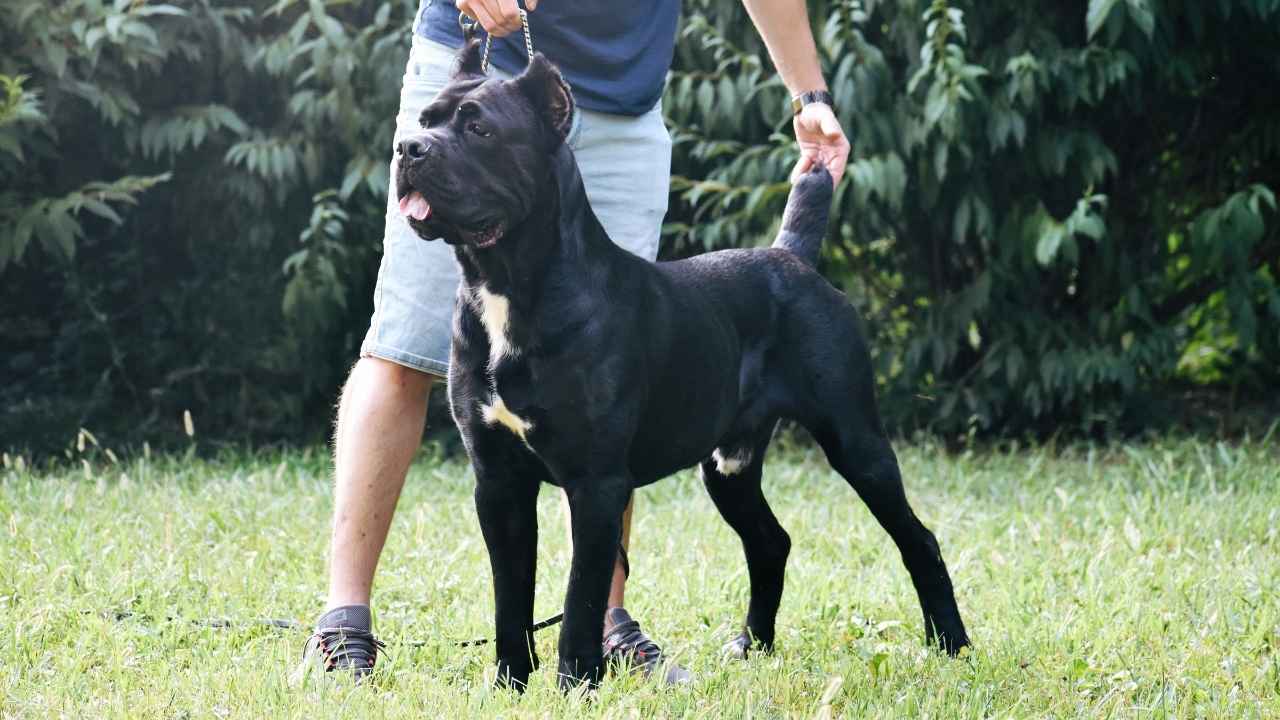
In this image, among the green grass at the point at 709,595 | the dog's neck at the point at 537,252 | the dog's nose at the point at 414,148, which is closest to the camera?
the dog's nose at the point at 414,148

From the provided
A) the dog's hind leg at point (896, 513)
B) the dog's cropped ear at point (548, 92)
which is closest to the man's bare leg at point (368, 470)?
the dog's cropped ear at point (548, 92)

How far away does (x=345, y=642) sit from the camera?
3.31 m

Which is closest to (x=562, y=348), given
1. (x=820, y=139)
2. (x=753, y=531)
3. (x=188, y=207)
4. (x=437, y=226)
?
(x=437, y=226)

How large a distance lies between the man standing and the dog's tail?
1.03ft

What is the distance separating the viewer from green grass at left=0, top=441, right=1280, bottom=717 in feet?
10.2

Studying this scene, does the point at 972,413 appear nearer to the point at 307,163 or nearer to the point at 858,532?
the point at 858,532

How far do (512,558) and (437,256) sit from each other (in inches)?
28.0

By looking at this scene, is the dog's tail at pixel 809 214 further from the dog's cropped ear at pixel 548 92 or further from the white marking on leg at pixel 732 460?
the dog's cropped ear at pixel 548 92

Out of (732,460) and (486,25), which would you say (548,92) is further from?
(732,460)

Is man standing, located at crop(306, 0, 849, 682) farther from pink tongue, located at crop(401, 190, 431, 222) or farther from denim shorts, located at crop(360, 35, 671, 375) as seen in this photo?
pink tongue, located at crop(401, 190, 431, 222)

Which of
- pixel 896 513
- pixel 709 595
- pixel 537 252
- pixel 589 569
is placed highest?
pixel 537 252

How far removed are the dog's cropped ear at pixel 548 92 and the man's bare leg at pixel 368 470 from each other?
33.1 inches

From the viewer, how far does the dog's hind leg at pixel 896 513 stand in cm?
343

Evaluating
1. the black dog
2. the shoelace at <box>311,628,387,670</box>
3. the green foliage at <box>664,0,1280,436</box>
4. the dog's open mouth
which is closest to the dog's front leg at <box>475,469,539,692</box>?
the black dog
